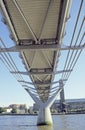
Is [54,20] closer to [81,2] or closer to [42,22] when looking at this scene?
[42,22]

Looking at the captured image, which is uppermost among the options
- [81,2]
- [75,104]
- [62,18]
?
[75,104]

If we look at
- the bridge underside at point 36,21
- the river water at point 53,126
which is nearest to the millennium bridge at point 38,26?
the bridge underside at point 36,21

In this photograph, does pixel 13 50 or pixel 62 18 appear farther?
pixel 13 50

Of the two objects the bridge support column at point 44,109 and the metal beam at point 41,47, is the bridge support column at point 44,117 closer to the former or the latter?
the bridge support column at point 44,109

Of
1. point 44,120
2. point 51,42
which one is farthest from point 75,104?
point 51,42

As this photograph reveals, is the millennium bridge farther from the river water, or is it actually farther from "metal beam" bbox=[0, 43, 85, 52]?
the river water

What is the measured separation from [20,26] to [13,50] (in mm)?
2075

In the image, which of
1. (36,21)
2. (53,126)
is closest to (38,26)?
(36,21)

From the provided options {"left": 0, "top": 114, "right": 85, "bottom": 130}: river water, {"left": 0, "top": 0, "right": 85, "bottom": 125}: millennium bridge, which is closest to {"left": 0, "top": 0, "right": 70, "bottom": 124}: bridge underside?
{"left": 0, "top": 0, "right": 85, "bottom": 125}: millennium bridge

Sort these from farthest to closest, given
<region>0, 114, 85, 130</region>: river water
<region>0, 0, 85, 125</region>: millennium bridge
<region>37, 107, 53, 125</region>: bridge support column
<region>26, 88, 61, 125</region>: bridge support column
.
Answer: <region>26, 88, 61, 125</region>: bridge support column, <region>37, 107, 53, 125</region>: bridge support column, <region>0, 114, 85, 130</region>: river water, <region>0, 0, 85, 125</region>: millennium bridge

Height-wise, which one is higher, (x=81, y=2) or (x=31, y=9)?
(x=31, y=9)

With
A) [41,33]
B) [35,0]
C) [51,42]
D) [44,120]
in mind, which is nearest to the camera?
[35,0]

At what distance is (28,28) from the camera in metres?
15.3

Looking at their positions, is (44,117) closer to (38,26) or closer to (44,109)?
(44,109)
